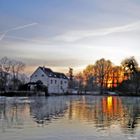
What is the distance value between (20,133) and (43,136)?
1.33 m

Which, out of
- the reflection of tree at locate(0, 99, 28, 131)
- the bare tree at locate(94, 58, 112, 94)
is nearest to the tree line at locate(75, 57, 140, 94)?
the bare tree at locate(94, 58, 112, 94)

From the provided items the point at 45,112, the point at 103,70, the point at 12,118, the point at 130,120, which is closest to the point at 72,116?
the point at 45,112

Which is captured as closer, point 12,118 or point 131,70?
point 12,118

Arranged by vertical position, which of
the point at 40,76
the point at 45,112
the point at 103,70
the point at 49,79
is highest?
the point at 103,70

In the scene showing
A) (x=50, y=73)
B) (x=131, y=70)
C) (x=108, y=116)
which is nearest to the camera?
(x=108, y=116)

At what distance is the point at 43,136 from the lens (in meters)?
16.5

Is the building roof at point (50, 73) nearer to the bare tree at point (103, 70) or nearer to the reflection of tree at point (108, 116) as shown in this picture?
the bare tree at point (103, 70)

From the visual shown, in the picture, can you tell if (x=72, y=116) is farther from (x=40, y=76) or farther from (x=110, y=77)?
(x=110, y=77)

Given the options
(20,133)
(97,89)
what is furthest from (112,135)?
(97,89)

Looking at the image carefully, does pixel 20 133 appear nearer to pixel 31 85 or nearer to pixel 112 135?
pixel 112 135

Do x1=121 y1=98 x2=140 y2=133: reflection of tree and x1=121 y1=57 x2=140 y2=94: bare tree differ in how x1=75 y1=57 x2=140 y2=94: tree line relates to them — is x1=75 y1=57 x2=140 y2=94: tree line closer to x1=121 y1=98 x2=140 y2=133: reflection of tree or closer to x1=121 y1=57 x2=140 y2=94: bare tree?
x1=121 y1=57 x2=140 y2=94: bare tree

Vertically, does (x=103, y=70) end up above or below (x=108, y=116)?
above

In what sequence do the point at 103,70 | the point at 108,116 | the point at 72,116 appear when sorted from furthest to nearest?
the point at 103,70, the point at 108,116, the point at 72,116

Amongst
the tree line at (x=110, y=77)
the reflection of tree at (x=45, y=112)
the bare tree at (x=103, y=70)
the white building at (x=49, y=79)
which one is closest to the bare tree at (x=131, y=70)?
the tree line at (x=110, y=77)
